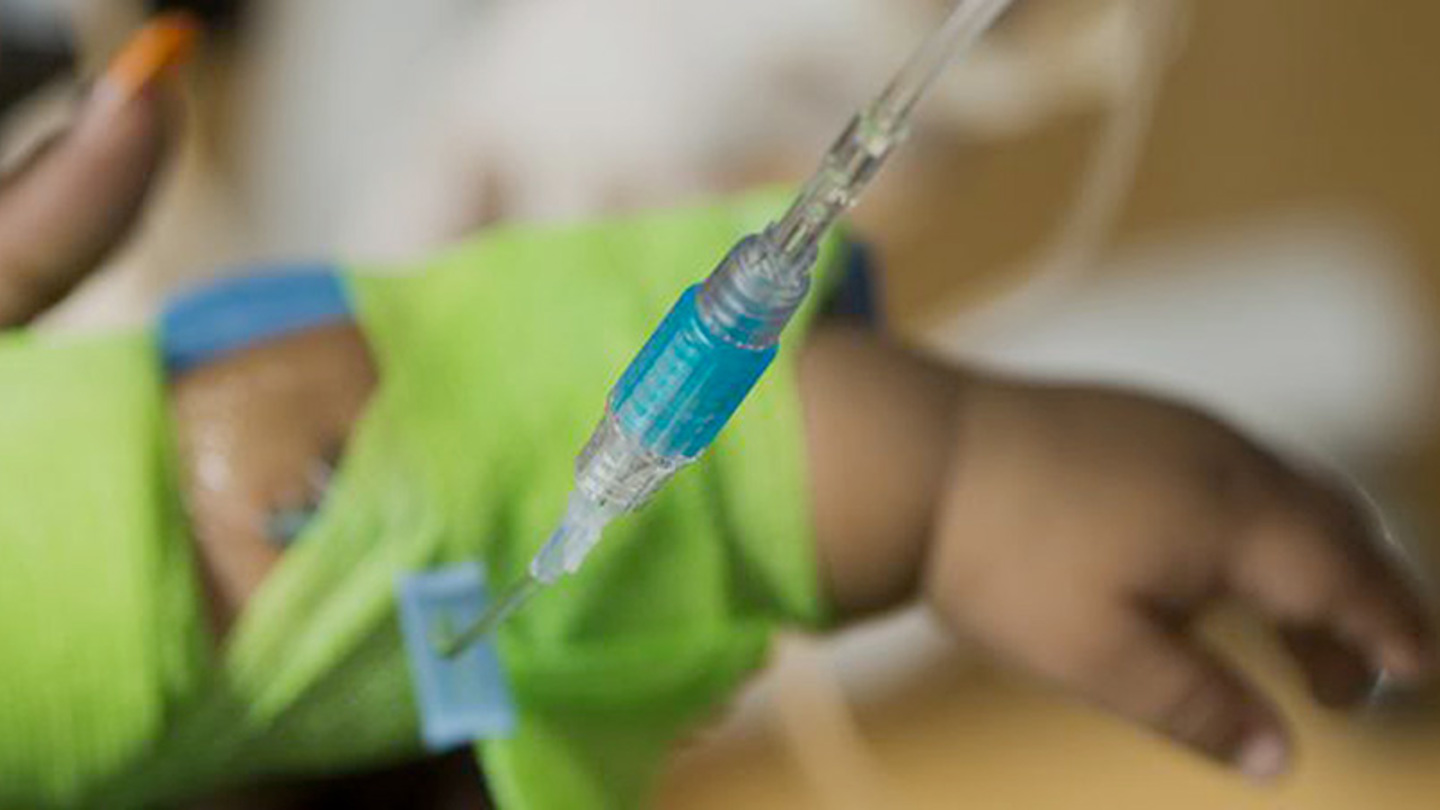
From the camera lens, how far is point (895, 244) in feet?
2.10

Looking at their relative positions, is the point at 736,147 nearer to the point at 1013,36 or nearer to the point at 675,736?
the point at 1013,36

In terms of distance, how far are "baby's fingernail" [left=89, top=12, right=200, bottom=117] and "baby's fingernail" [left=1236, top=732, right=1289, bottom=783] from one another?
26 cm

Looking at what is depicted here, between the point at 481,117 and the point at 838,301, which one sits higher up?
the point at 838,301

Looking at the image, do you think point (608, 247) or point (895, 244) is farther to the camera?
point (895, 244)

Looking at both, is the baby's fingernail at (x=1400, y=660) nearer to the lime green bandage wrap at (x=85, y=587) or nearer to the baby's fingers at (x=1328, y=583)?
the baby's fingers at (x=1328, y=583)

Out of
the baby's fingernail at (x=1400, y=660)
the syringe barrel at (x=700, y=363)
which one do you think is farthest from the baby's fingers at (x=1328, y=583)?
the syringe barrel at (x=700, y=363)

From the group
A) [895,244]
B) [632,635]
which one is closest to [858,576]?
[632,635]

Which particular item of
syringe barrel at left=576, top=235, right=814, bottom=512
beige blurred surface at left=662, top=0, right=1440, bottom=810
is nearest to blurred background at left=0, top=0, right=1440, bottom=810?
beige blurred surface at left=662, top=0, right=1440, bottom=810

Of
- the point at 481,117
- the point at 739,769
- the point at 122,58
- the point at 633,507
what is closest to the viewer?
the point at 633,507

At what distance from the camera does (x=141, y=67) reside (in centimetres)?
40

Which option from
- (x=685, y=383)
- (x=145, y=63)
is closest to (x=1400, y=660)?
(x=685, y=383)

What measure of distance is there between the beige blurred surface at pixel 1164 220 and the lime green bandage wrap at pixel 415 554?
134 millimetres

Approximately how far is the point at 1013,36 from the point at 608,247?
0.32 m

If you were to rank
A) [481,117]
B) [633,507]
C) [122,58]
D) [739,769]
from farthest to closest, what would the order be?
[481,117]
[739,769]
[122,58]
[633,507]
